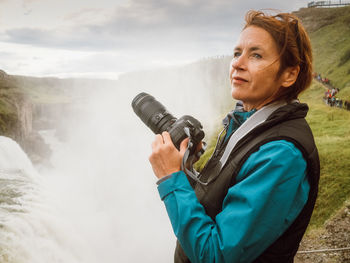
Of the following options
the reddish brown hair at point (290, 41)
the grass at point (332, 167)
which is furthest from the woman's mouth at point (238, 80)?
the grass at point (332, 167)

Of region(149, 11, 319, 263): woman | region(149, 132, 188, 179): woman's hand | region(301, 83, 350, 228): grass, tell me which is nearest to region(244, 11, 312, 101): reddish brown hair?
region(149, 11, 319, 263): woman

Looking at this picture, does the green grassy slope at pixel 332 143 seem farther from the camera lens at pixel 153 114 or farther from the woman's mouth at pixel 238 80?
the woman's mouth at pixel 238 80

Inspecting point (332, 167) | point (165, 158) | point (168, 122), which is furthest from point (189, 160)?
point (332, 167)

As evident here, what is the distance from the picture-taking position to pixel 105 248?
24.7 meters

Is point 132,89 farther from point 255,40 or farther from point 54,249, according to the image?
point 255,40

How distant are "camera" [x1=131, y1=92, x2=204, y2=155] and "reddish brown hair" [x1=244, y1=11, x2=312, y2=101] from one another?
1.98ft

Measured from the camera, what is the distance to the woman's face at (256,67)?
146 cm

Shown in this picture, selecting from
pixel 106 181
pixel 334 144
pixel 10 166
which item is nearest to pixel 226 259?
pixel 334 144

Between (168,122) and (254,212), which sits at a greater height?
(168,122)

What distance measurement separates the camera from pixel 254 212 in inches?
43.1

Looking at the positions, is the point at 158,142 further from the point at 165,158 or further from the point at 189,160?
the point at 189,160

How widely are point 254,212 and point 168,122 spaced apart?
3.46ft

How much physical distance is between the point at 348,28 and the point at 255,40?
60.3 meters

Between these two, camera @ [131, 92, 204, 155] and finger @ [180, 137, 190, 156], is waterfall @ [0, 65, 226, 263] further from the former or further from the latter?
finger @ [180, 137, 190, 156]
